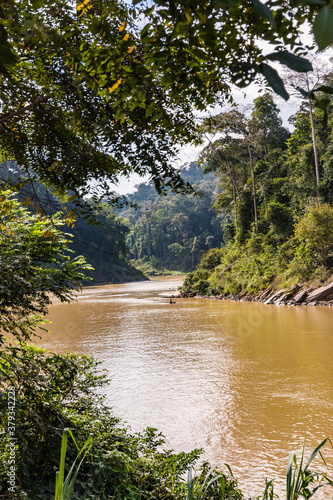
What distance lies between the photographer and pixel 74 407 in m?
3.00

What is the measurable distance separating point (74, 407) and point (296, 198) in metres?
20.5

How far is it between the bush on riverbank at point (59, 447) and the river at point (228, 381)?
1.00 meters

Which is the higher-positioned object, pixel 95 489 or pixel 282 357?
pixel 95 489

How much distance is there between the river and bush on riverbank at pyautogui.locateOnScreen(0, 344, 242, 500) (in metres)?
1.00

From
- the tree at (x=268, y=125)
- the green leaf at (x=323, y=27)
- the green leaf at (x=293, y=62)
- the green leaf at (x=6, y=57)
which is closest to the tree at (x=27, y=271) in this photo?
the green leaf at (x=6, y=57)

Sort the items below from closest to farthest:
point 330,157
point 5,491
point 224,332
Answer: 1. point 5,491
2. point 224,332
3. point 330,157

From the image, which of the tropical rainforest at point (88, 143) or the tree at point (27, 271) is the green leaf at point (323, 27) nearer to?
the tropical rainforest at point (88, 143)

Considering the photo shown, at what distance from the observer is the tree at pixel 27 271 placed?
112 inches

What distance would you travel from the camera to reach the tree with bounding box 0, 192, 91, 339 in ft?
9.37

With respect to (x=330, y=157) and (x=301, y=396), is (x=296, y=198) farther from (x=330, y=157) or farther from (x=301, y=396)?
(x=301, y=396)

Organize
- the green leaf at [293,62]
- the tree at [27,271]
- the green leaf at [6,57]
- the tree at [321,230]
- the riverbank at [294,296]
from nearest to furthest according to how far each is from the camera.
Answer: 1. the green leaf at [293,62]
2. the green leaf at [6,57]
3. the tree at [27,271]
4. the riverbank at [294,296]
5. the tree at [321,230]

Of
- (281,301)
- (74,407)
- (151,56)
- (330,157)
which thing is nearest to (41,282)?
(74,407)

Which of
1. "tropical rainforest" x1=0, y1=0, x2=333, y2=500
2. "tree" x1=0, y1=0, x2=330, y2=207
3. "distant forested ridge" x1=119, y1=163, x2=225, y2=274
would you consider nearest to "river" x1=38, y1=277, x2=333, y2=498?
"tropical rainforest" x1=0, y1=0, x2=333, y2=500

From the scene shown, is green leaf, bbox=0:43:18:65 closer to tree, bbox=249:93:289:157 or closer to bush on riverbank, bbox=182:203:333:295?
bush on riverbank, bbox=182:203:333:295
